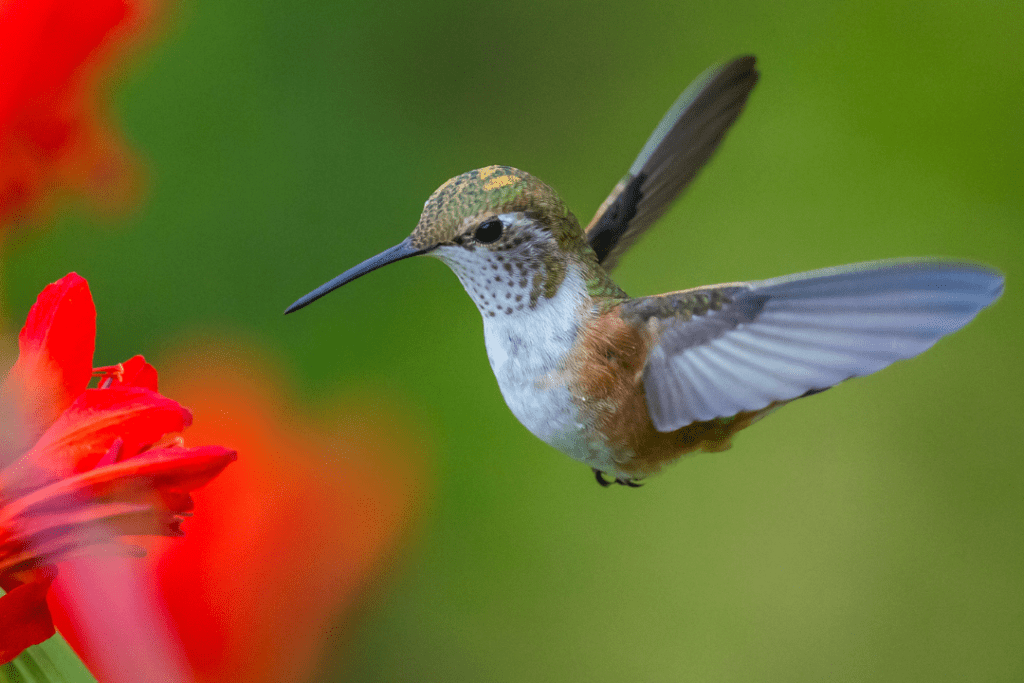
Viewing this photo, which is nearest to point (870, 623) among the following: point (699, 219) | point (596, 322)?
point (699, 219)

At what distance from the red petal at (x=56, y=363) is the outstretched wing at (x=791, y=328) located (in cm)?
21

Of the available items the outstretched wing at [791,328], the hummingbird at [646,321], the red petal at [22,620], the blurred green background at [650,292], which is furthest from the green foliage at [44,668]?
the blurred green background at [650,292]

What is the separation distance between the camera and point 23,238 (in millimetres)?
766

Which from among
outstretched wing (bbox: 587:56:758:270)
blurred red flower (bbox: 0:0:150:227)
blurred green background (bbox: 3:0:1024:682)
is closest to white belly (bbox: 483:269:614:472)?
outstretched wing (bbox: 587:56:758:270)

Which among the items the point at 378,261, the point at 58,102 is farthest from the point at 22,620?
the point at 58,102

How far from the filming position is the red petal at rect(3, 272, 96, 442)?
268 mm

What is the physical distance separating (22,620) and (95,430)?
5 cm

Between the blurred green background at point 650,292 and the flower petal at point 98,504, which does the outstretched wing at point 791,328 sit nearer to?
the flower petal at point 98,504

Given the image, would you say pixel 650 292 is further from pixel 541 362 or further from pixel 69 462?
pixel 69 462

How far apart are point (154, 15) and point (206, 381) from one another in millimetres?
322

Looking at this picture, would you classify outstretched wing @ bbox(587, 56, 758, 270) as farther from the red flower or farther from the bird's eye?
the red flower

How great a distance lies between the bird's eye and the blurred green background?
0.63 m

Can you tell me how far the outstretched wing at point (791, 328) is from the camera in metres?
0.27

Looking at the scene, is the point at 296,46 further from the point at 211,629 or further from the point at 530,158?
the point at 211,629
